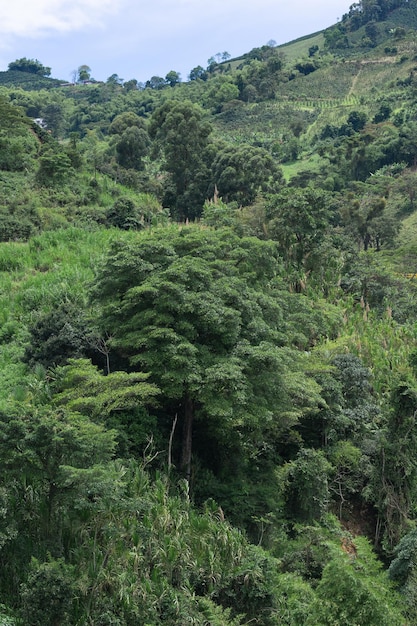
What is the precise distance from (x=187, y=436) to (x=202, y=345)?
1.48 metres

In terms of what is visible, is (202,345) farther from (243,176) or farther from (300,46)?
(300,46)

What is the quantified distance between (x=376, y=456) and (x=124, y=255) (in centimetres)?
581

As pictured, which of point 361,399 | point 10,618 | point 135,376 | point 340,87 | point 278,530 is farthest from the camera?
point 340,87

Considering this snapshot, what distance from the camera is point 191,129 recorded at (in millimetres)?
28359

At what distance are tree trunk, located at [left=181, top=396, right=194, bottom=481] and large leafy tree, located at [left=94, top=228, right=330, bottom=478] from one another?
0.05ft

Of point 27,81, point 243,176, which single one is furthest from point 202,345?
point 27,81

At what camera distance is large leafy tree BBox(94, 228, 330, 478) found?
830 centimetres

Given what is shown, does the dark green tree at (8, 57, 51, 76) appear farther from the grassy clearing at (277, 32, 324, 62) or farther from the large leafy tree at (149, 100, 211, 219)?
the large leafy tree at (149, 100, 211, 219)

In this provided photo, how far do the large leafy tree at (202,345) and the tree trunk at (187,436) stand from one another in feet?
0.05

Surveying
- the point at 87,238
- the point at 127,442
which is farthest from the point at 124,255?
the point at 87,238

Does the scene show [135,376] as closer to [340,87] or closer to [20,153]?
[20,153]

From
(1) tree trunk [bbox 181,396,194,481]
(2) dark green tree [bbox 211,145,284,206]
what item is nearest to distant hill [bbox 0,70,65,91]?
(2) dark green tree [bbox 211,145,284,206]

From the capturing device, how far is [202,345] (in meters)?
8.95

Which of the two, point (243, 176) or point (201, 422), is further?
point (243, 176)
